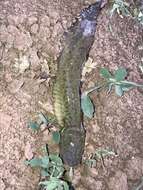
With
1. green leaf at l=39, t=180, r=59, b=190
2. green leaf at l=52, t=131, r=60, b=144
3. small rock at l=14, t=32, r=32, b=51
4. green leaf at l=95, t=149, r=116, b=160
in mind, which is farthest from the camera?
small rock at l=14, t=32, r=32, b=51

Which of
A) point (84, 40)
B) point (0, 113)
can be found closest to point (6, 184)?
point (0, 113)

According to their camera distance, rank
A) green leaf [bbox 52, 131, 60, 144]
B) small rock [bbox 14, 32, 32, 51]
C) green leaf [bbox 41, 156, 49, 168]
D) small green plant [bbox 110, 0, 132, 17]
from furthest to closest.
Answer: small green plant [bbox 110, 0, 132, 17]
small rock [bbox 14, 32, 32, 51]
green leaf [bbox 52, 131, 60, 144]
green leaf [bbox 41, 156, 49, 168]

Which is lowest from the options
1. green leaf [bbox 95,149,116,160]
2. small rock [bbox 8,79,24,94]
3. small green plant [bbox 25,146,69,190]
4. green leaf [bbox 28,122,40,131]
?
small green plant [bbox 25,146,69,190]

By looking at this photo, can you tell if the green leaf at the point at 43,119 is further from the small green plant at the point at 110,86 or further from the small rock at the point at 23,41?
the small rock at the point at 23,41

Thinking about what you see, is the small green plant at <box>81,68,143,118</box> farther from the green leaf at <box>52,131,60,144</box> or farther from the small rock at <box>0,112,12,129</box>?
the small rock at <box>0,112,12,129</box>

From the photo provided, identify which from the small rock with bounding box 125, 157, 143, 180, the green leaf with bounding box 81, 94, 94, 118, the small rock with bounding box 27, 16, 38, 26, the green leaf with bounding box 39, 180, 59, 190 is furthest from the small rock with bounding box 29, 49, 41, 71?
the small rock with bounding box 125, 157, 143, 180

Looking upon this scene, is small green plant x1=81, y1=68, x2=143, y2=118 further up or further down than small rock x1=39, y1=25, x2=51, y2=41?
further down

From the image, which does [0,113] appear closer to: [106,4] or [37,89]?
[37,89]

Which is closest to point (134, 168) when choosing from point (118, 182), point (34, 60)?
point (118, 182)

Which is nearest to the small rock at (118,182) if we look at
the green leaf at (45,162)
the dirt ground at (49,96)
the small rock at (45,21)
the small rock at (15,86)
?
the dirt ground at (49,96)
